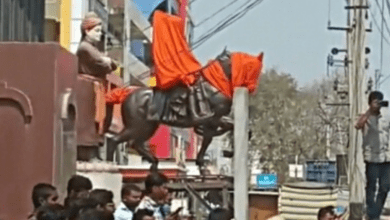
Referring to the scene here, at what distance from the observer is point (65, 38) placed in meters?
40.3

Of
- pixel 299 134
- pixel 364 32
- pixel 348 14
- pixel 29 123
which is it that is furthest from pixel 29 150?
pixel 299 134

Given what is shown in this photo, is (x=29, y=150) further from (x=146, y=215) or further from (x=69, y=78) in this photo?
(x=146, y=215)

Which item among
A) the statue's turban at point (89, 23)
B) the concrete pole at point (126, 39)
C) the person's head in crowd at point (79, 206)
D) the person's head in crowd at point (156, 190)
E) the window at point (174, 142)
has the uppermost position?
the concrete pole at point (126, 39)

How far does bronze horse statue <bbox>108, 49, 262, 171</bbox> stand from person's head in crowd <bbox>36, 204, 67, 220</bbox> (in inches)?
474

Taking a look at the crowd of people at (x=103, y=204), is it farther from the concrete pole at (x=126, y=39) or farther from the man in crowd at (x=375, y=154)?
the concrete pole at (x=126, y=39)

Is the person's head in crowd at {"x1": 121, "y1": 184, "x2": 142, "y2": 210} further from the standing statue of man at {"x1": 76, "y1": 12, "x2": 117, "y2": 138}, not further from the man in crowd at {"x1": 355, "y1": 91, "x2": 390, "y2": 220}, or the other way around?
the standing statue of man at {"x1": 76, "y1": 12, "x2": 117, "y2": 138}

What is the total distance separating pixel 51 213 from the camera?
8438 mm

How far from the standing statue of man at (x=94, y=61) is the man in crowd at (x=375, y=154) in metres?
3.37

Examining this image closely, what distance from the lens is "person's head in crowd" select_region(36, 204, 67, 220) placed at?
8.37 m

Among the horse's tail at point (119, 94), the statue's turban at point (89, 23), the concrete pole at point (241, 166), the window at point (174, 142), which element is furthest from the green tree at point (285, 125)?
the concrete pole at point (241, 166)

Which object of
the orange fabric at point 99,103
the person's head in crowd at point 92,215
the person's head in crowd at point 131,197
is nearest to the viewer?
the person's head in crowd at point 92,215

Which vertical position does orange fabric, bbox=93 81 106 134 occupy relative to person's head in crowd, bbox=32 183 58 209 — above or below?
above

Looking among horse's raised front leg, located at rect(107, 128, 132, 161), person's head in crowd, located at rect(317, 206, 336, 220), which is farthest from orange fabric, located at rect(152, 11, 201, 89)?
person's head in crowd, located at rect(317, 206, 336, 220)

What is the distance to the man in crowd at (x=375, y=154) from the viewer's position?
14203mm
